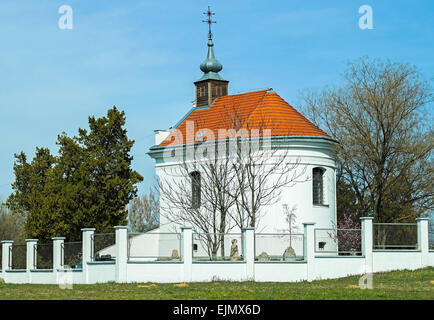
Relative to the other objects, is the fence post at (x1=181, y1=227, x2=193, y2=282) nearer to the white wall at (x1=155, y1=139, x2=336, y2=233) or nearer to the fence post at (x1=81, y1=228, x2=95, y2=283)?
the fence post at (x1=81, y1=228, x2=95, y2=283)

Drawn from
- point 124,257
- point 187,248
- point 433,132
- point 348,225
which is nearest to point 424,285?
point 187,248

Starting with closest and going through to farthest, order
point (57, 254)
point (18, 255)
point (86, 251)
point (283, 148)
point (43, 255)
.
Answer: point (86, 251)
point (57, 254)
point (43, 255)
point (18, 255)
point (283, 148)

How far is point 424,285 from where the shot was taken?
73.3ft

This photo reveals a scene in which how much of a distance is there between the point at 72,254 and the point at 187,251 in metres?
6.24

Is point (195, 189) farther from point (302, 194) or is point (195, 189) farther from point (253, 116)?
point (302, 194)

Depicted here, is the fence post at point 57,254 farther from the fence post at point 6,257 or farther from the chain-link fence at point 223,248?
the chain-link fence at point 223,248

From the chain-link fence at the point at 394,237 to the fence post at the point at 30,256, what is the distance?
1498 centimetres

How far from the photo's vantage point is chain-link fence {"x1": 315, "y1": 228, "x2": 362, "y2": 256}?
90.4 feet

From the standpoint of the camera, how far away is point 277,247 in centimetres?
2708

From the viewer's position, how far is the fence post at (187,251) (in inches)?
1033

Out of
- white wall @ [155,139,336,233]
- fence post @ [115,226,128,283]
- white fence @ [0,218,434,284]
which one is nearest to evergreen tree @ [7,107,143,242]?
white wall @ [155,139,336,233]

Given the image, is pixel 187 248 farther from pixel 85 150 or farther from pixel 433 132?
pixel 433 132

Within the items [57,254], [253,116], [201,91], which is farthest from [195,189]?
[57,254]
